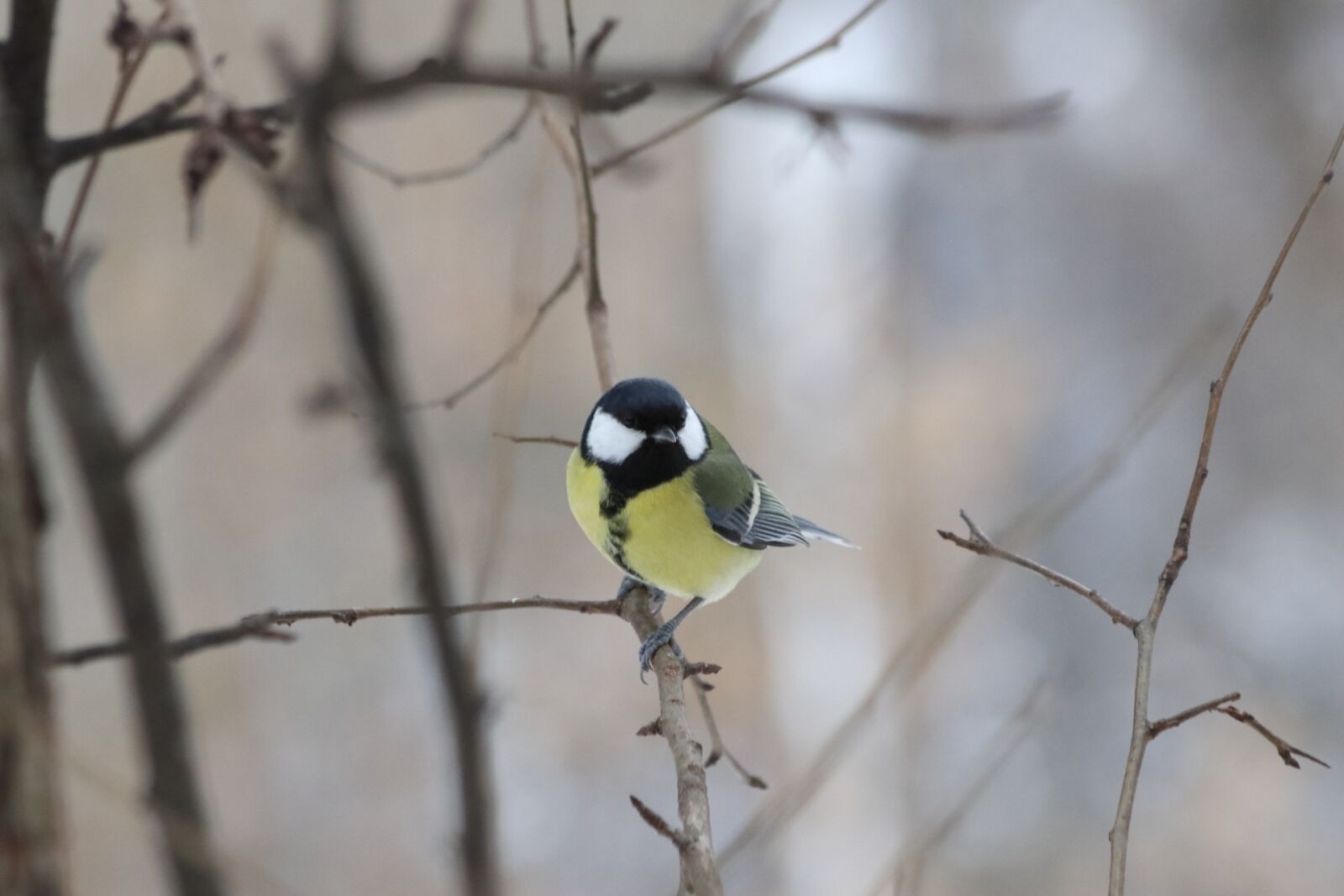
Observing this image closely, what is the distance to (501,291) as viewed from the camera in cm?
429

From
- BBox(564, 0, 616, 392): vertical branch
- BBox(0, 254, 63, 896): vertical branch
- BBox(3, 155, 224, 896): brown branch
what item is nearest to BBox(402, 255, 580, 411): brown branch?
BBox(564, 0, 616, 392): vertical branch

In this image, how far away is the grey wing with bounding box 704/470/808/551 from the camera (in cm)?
145

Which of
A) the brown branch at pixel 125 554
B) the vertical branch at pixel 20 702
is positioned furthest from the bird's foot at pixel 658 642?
the vertical branch at pixel 20 702

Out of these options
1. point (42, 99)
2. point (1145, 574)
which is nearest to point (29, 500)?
point (42, 99)

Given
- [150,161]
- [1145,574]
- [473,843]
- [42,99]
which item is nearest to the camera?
[473,843]

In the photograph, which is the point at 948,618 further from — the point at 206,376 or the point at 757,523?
the point at 757,523

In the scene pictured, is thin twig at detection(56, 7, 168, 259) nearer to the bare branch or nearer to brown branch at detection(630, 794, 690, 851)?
brown branch at detection(630, 794, 690, 851)

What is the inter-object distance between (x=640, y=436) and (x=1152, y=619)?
80 cm

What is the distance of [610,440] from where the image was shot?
137 cm

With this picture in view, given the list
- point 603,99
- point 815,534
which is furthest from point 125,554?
point 815,534

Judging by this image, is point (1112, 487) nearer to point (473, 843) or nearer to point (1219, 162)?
point (1219, 162)

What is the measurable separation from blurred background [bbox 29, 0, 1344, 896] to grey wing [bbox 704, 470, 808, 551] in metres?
1.30

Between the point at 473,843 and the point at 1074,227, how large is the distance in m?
3.80

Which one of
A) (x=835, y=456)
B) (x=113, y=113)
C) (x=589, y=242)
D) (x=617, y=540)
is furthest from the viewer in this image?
(x=835, y=456)
